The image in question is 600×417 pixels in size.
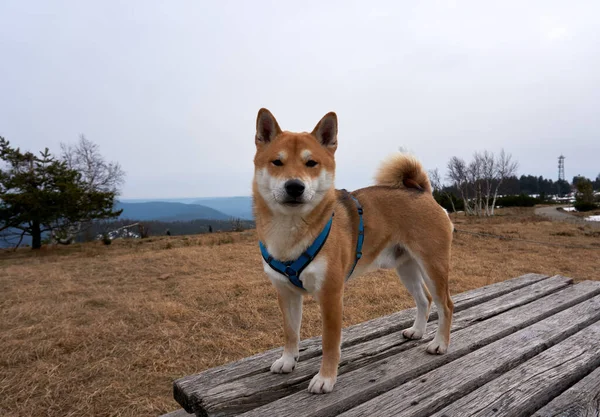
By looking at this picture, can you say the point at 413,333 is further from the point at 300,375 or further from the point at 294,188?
the point at 294,188

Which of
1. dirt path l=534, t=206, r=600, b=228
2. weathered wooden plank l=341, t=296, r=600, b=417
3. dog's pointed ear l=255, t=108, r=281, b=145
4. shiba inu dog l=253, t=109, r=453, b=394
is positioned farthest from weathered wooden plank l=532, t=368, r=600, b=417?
dirt path l=534, t=206, r=600, b=228

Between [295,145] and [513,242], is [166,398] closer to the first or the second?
[295,145]

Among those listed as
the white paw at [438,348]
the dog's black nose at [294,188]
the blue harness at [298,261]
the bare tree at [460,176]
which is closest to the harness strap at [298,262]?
the blue harness at [298,261]

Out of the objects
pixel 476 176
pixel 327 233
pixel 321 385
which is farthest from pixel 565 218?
pixel 321 385

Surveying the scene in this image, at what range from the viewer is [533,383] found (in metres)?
2.19

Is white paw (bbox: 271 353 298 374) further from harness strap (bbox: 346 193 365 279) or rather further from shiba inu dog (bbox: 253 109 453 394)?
harness strap (bbox: 346 193 365 279)

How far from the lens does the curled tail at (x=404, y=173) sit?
3.22 m

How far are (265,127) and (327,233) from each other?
88 cm

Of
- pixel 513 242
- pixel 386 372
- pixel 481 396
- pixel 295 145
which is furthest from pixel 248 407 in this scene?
pixel 513 242

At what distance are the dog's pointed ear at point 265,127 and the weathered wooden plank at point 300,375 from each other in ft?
5.45

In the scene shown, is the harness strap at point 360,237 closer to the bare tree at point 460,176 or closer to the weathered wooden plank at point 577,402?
the weathered wooden plank at point 577,402

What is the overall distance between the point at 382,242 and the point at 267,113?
1.34 metres

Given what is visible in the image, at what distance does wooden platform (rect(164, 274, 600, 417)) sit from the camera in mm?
2002

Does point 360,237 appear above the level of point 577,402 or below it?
above
